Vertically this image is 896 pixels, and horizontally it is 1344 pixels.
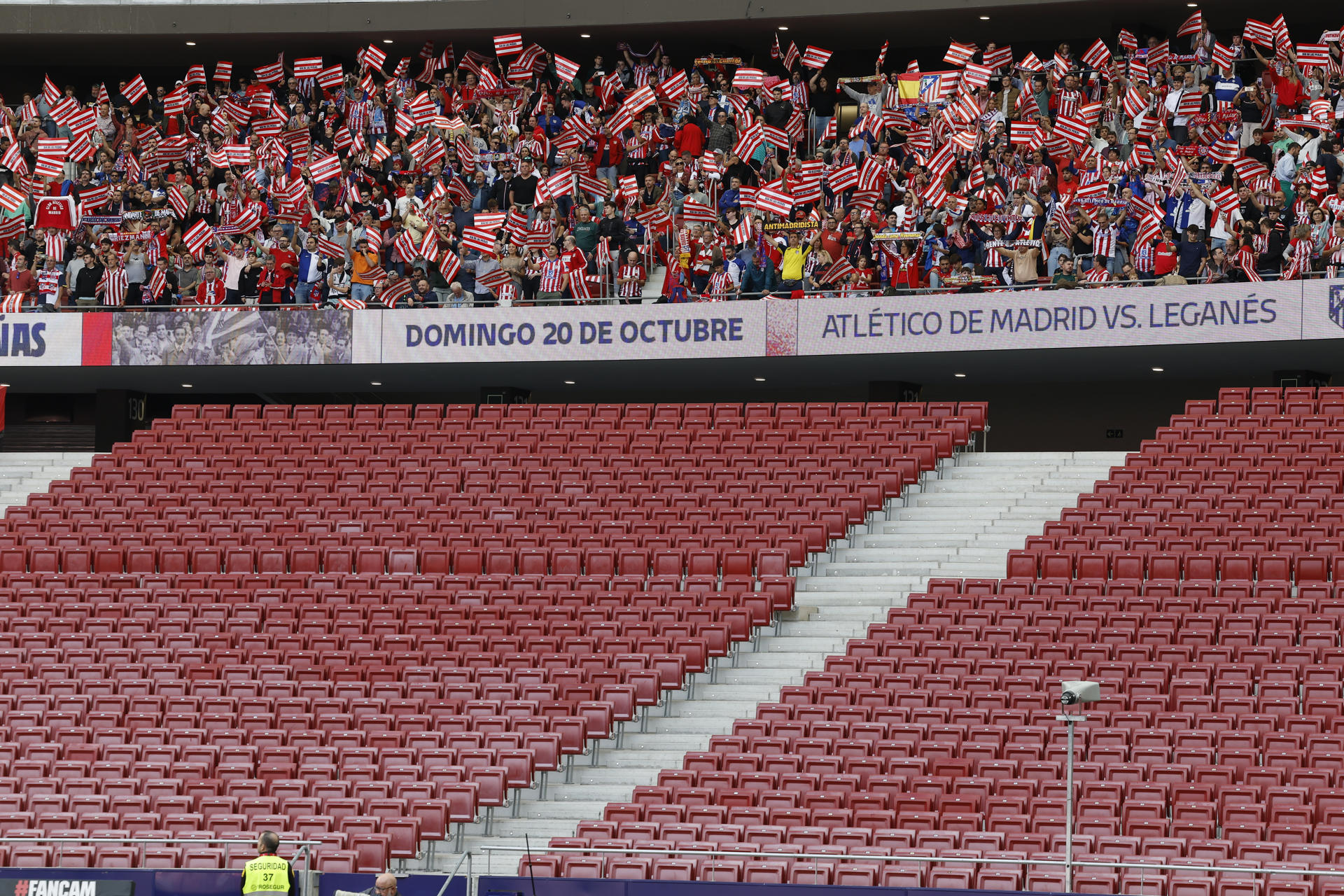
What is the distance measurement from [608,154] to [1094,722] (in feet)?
56.2

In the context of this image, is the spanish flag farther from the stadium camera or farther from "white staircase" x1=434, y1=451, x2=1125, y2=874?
the stadium camera

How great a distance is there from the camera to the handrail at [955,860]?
1645 centimetres

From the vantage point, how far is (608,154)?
3484 centimetres

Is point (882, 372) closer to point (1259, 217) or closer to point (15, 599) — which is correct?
point (1259, 217)

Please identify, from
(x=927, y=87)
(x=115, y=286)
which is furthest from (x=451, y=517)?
(x=927, y=87)

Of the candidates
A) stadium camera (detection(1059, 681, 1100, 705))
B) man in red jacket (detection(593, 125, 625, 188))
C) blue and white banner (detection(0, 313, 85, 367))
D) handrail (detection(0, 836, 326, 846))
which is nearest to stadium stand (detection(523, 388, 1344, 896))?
stadium camera (detection(1059, 681, 1100, 705))

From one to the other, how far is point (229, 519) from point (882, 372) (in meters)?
10.6

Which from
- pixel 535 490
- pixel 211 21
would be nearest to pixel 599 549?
pixel 535 490

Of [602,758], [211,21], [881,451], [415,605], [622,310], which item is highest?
[211,21]

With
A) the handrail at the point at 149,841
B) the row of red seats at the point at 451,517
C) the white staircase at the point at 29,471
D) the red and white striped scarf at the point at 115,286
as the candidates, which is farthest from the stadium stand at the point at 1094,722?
the red and white striped scarf at the point at 115,286

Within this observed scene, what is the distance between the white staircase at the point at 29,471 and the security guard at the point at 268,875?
16.6 metres

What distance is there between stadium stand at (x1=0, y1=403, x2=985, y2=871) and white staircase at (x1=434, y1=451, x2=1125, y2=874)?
1.01 ft

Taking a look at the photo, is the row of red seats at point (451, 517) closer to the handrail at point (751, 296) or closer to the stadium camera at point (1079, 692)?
the handrail at point (751, 296)

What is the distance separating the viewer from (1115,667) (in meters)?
21.5
